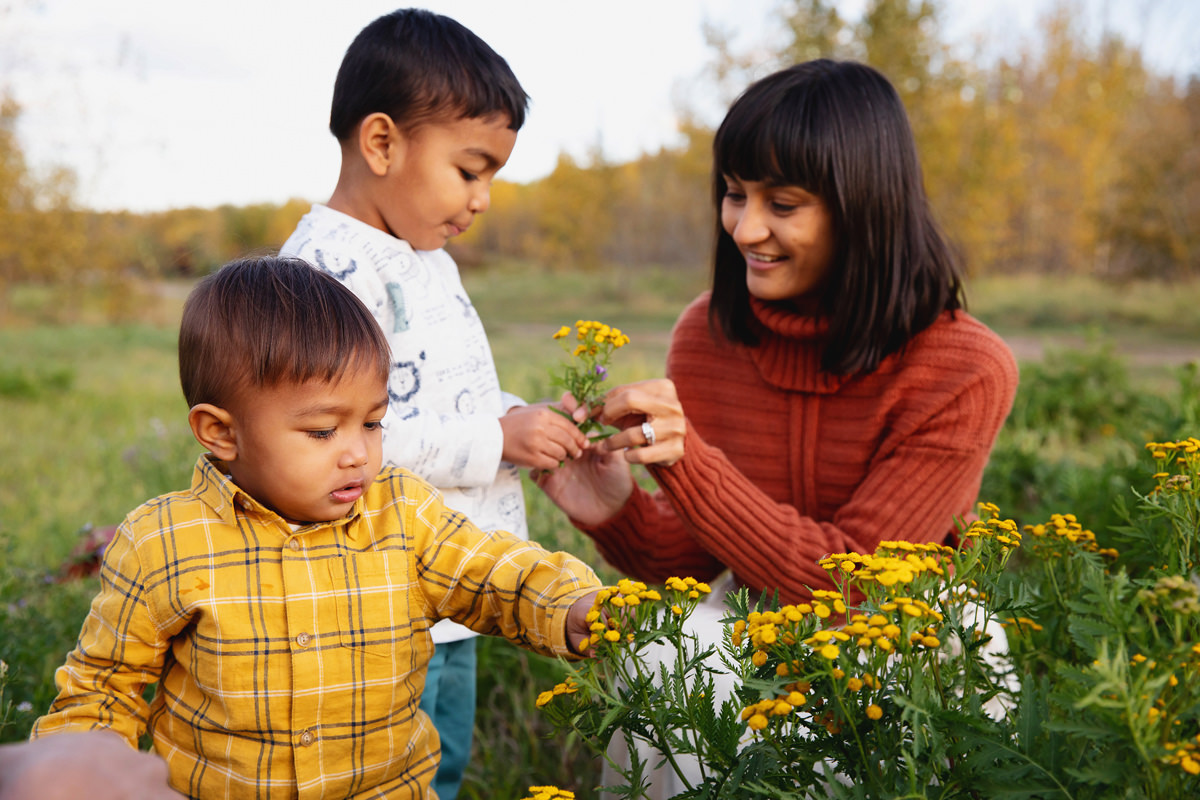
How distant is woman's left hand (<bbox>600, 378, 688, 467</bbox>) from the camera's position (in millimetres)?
1827

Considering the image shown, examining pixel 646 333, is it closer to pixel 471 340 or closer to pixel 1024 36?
pixel 471 340

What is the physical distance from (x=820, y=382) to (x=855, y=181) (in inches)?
19.7

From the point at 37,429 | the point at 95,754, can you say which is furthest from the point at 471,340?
the point at 37,429

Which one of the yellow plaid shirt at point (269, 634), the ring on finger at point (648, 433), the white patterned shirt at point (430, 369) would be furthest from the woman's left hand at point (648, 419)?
the yellow plaid shirt at point (269, 634)

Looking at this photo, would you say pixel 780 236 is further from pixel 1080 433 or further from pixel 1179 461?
pixel 1080 433

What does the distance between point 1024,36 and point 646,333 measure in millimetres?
26890

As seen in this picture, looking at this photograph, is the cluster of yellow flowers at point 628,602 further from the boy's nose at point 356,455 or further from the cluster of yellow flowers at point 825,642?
the boy's nose at point 356,455

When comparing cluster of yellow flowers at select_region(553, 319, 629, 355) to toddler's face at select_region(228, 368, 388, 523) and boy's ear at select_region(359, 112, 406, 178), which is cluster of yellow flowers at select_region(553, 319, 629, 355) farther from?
boy's ear at select_region(359, 112, 406, 178)

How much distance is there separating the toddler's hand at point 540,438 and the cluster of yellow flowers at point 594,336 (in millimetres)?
175

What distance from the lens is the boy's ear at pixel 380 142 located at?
1.91 metres

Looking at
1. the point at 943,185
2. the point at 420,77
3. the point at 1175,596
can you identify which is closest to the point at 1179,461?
the point at 1175,596

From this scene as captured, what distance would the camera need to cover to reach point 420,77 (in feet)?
6.21

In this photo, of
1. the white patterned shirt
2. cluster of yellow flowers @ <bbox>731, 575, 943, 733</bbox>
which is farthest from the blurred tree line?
cluster of yellow flowers @ <bbox>731, 575, 943, 733</bbox>

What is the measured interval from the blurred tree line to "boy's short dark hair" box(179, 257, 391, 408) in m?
0.60
